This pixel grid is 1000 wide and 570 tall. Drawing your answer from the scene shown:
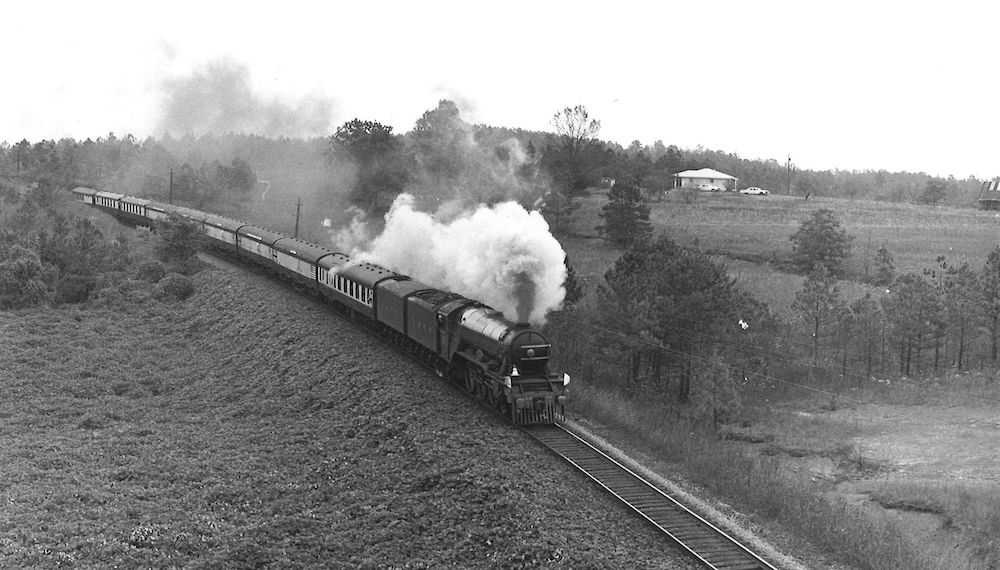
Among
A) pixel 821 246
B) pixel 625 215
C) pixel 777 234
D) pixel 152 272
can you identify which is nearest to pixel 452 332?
pixel 152 272

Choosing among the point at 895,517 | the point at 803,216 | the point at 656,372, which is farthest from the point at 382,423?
the point at 803,216

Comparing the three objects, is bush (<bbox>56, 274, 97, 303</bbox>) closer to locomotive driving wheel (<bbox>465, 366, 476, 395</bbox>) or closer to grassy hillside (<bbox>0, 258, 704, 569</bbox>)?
grassy hillside (<bbox>0, 258, 704, 569</bbox>)

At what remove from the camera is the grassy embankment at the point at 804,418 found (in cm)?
1725

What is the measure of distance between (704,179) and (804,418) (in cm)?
7888

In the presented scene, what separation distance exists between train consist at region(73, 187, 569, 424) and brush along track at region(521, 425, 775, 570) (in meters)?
A: 1.09

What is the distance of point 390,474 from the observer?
1970 centimetres

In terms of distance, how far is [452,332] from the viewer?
24.0 m

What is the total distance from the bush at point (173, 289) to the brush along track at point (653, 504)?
1231 inches

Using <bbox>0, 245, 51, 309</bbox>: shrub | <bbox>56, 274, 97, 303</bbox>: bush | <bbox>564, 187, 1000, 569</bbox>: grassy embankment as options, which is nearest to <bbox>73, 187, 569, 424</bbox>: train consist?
<bbox>564, 187, 1000, 569</bbox>: grassy embankment

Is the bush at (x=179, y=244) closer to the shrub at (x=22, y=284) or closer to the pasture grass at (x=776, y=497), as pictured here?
the shrub at (x=22, y=284)

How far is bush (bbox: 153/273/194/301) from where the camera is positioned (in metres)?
45.4

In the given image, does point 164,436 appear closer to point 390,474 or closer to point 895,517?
point 390,474

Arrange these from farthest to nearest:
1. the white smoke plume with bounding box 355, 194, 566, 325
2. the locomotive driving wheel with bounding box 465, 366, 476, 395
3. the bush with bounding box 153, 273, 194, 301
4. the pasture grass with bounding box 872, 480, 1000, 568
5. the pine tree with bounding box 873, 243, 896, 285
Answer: the pine tree with bounding box 873, 243, 896, 285 → the bush with bounding box 153, 273, 194, 301 → the white smoke plume with bounding box 355, 194, 566, 325 → the locomotive driving wheel with bounding box 465, 366, 476, 395 → the pasture grass with bounding box 872, 480, 1000, 568

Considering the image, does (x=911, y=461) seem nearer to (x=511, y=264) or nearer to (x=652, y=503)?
(x=652, y=503)
